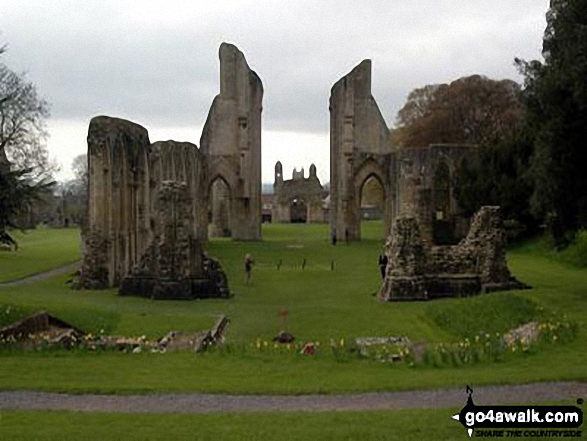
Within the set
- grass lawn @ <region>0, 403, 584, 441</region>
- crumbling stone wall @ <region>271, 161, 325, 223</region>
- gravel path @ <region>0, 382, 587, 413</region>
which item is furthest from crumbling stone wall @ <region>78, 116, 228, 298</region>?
crumbling stone wall @ <region>271, 161, 325, 223</region>

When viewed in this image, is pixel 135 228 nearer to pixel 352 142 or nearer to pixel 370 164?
pixel 370 164

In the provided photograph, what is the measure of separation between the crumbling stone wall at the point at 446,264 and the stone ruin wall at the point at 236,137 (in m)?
32.2

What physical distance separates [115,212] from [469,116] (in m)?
43.8

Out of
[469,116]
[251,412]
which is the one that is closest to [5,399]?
[251,412]

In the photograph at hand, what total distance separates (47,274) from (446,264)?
679 inches

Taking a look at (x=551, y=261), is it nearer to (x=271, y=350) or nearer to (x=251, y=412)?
(x=271, y=350)

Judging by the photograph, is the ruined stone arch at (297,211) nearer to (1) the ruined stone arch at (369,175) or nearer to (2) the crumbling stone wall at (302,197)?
(2) the crumbling stone wall at (302,197)

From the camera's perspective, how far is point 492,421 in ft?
27.9

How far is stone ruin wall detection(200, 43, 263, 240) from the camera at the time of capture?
58.2 metres

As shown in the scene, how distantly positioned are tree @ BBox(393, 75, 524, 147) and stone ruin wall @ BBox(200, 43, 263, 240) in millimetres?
16822

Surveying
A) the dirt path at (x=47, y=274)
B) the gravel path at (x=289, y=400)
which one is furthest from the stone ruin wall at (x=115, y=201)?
the gravel path at (x=289, y=400)

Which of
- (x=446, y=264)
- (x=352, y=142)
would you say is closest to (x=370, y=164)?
(x=352, y=142)

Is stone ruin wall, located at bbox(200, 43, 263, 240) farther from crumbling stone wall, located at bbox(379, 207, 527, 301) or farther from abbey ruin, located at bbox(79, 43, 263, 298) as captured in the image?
crumbling stone wall, located at bbox(379, 207, 527, 301)

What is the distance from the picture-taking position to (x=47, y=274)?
33656 mm
